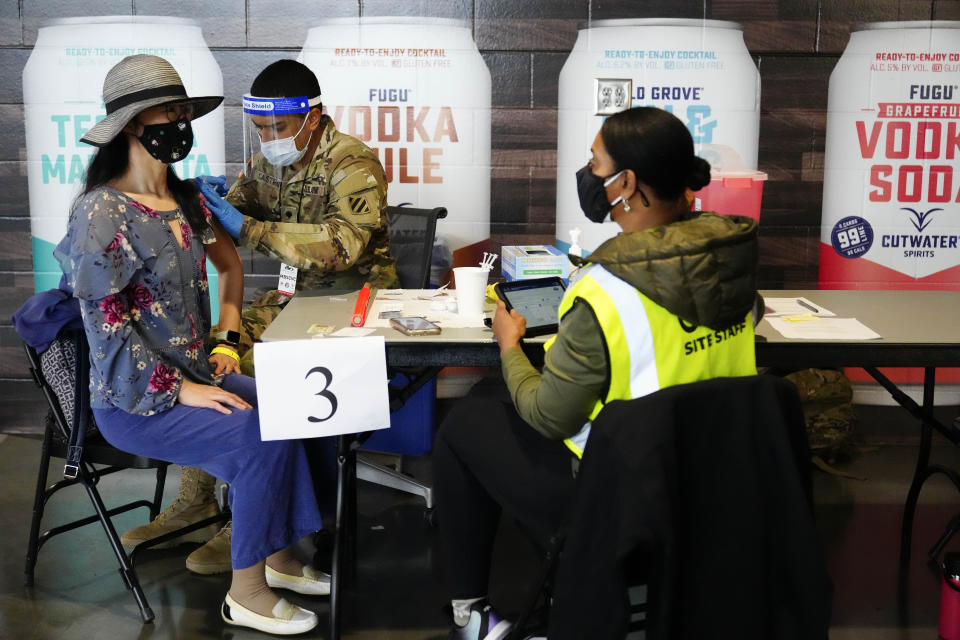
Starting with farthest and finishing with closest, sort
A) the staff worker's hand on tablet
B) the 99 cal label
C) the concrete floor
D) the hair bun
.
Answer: the 99 cal label, the concrete floor, the staff worker's hand on tablet, the hair bun

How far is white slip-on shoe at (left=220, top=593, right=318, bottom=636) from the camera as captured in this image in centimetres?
245

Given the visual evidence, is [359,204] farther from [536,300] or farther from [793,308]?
[793,308]

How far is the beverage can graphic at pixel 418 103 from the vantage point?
3.80 metres

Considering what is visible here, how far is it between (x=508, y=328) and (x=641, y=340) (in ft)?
1.60

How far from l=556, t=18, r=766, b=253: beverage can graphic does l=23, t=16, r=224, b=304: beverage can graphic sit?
1374 mm

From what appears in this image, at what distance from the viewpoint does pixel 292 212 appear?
3150 millimetres

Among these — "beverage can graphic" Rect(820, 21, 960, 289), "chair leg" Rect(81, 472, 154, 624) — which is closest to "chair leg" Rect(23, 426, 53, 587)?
"chair leg" Rect(81, 472, 154, 624)

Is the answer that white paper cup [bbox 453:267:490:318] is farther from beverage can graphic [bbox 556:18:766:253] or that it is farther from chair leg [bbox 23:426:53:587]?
beverage can graphic [bbox 556:18:766:253]

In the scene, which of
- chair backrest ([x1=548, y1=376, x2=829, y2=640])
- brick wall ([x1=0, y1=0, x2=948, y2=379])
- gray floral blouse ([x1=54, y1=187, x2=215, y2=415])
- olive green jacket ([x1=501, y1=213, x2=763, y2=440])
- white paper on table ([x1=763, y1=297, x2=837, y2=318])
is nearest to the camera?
chair backrest ([x1=548, y1=376, x2=829, y2=640])

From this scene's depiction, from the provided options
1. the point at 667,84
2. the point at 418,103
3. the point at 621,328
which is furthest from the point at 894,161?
the point at 621,328

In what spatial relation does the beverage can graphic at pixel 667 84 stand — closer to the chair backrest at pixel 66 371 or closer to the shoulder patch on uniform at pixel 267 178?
the shoulder patch on uniform at pixel 267 178

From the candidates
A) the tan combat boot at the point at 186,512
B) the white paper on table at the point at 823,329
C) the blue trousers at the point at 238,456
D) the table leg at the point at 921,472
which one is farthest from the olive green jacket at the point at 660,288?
the tan combat boot at the point at 186,512

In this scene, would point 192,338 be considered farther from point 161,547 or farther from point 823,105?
point 823,105

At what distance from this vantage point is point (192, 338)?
8.18 ft
